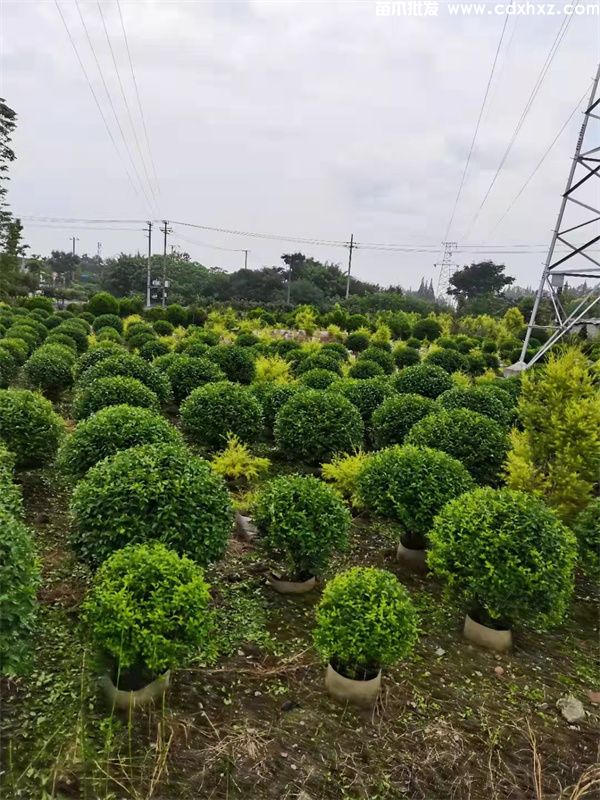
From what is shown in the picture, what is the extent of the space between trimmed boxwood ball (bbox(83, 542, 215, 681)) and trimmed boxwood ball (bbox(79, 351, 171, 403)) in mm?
4913

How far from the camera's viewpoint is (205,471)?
12.9 feet

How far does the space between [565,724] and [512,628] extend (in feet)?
2.52

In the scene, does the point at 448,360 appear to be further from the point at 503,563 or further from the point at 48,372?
the point at 503,563

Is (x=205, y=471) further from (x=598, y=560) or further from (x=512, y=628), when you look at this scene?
(x=598, y=560)

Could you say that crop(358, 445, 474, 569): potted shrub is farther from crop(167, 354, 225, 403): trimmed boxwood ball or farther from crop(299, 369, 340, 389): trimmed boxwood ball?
crop(167, 354, 225, 403): trimmed boxwood ball

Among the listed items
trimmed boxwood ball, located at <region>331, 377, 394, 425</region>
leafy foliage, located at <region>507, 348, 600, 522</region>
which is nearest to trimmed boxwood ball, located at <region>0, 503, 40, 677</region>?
leafy foliage, located at <region>507, 348, 600, 522</region>

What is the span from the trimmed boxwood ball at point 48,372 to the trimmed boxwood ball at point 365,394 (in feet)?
15.7

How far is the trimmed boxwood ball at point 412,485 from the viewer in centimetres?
454

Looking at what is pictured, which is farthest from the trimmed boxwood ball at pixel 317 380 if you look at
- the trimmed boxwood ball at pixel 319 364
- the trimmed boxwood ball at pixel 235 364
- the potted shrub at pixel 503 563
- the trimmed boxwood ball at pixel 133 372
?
the potted shrub at pixel 503 563

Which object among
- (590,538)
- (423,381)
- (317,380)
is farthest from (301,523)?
(423,381)

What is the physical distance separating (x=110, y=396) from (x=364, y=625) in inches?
176

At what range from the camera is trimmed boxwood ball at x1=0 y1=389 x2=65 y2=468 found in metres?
5.25

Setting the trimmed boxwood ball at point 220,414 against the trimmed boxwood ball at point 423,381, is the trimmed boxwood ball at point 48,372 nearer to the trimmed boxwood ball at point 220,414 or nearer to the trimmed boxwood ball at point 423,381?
the trimmed boxwood ball at point 220,414

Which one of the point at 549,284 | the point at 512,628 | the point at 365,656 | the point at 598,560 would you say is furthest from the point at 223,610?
the point at 549,284
